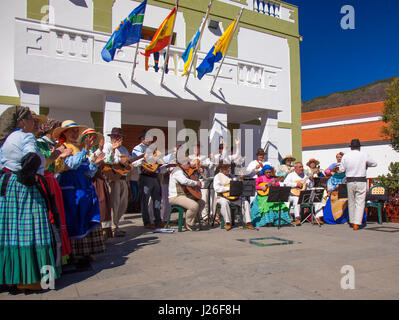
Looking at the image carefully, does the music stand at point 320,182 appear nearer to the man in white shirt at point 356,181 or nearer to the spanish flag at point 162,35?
the man in white shirt at point 356,181

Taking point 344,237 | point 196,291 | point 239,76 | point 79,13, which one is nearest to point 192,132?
point 239,76

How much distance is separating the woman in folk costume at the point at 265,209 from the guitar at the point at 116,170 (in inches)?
130

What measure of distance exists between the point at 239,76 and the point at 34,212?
28.6 feet

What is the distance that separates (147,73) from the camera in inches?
373

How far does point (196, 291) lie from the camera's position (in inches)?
129

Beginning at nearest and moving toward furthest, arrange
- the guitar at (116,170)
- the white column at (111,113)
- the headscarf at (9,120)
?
the headscarf at (9,120) → the guitar at (116,170) → the white column at (111,113)

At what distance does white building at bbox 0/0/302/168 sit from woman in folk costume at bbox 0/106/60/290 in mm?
5277

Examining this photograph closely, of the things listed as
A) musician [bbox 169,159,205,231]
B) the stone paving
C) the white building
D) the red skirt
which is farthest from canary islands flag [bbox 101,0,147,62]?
the red skirt

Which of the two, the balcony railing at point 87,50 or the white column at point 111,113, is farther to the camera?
the white column at point 111,113

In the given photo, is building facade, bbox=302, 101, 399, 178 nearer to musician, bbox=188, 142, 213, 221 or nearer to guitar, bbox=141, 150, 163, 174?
musician, bbox=188, 142, 213, 221

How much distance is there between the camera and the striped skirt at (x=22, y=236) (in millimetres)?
3293

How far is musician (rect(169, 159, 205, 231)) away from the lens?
7.06m

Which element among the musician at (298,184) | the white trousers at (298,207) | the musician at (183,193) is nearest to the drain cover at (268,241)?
the musician at (183,193)
